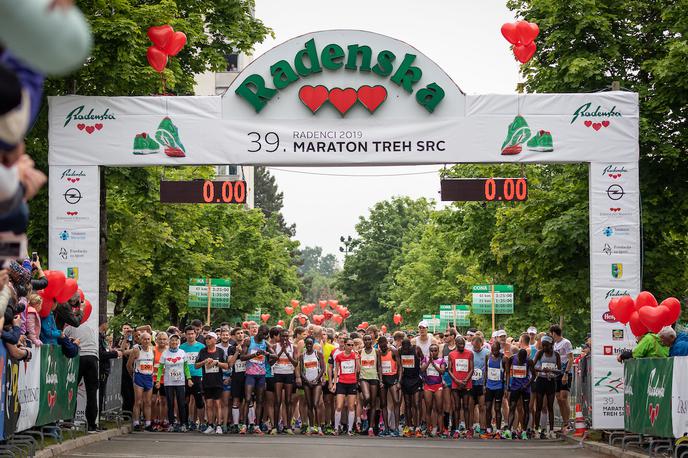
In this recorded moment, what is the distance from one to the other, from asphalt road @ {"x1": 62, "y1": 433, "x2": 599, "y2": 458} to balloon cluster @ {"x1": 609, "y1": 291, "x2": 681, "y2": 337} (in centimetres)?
215

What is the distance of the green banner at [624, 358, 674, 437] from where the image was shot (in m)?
14.8

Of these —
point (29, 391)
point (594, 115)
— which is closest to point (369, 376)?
point (594, 115)

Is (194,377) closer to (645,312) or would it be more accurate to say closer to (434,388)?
(434,388)

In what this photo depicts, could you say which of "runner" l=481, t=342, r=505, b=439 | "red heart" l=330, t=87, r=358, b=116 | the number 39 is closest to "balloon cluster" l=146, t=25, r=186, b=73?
the number 39

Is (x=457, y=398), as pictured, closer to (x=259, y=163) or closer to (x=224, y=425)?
(x=224, y=425)

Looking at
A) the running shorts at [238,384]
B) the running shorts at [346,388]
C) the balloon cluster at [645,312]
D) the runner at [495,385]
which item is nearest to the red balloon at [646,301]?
the balloon cluster at [645,312]

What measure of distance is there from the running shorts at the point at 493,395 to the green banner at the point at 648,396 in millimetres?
4510

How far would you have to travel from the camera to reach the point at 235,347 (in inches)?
901

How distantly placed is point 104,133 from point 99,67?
178cm

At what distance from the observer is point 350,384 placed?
2286cm

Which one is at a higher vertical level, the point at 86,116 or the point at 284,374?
the point at 86,116

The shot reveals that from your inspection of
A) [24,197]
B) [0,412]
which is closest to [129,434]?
[0,412]

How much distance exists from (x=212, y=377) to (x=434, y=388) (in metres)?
4.31

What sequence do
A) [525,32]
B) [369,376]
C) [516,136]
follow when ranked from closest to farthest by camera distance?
→ [525,32] < [516,136] < [369,376]
